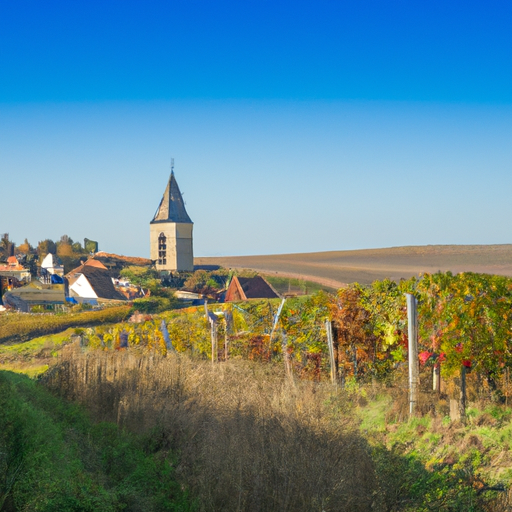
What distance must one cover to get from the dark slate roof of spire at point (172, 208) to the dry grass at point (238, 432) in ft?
206

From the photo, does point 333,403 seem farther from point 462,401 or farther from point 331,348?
point 331,348

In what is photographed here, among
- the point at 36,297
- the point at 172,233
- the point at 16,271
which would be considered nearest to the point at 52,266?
the point at 16,271

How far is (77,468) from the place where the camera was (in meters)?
4.93

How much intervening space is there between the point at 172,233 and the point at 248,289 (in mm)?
37177

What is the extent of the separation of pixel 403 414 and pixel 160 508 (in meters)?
4.66

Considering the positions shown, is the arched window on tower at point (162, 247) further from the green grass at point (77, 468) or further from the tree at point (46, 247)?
the green grass at point (77, 468)

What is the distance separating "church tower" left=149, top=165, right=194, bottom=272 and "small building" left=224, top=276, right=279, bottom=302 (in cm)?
3287

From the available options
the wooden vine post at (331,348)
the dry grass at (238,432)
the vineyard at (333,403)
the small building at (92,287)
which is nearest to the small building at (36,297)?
the small building at (92,287)

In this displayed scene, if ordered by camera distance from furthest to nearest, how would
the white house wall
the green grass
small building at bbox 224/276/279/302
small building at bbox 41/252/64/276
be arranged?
small building at bbox 41/252/64/276, the white house wall, small building at bbox 224/276/279/302, the green grass

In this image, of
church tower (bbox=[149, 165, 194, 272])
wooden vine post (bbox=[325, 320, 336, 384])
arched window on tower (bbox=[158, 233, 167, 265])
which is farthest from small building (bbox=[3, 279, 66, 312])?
arched window on tower (bbox=[158, 233, 167, 265])

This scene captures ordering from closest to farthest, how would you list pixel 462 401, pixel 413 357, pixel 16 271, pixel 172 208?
pixel 462 401, pixel 413 357, pixel 16 271, pixel 172 208

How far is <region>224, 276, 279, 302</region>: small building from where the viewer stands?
35594mm

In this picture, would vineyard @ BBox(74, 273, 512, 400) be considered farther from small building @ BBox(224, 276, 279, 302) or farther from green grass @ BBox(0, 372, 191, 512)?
small building @ BBox(224, 276, 279, 302)

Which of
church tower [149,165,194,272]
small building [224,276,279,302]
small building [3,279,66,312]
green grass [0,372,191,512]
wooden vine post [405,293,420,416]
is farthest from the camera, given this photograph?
church tower [149,165,194,272]
